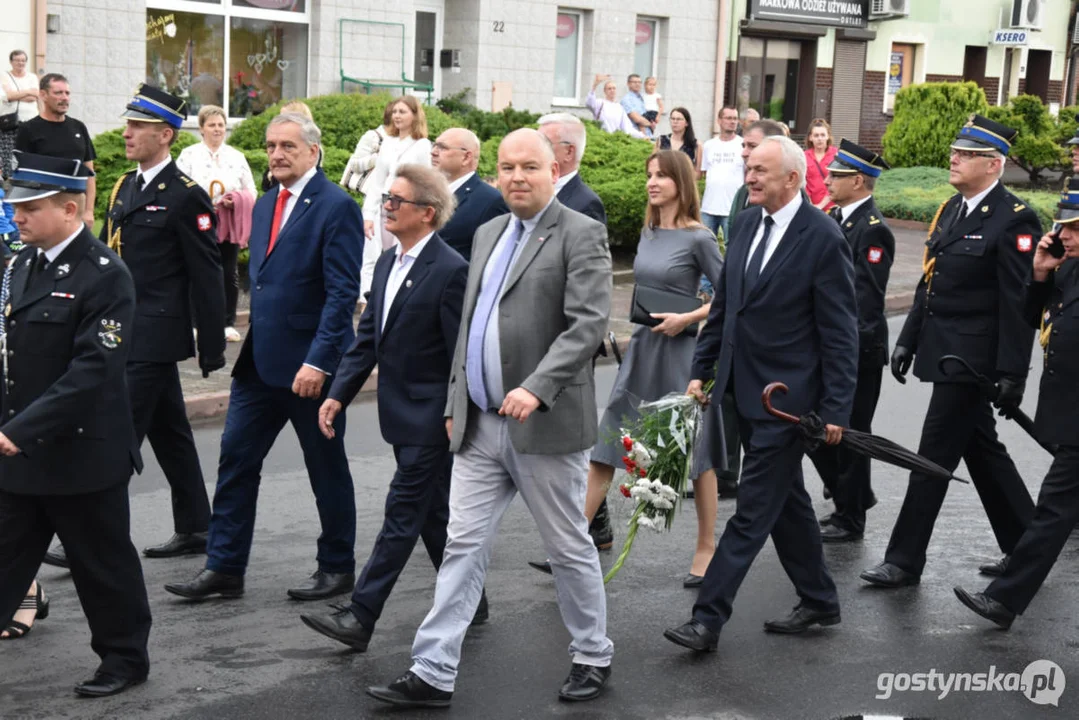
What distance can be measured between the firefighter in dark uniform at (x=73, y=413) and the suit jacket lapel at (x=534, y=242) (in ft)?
4.31

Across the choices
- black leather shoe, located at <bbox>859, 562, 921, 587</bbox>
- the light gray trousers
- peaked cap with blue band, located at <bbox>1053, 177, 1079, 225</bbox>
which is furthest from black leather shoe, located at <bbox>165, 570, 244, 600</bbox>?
peaked cap with blue band, located at <bbox>1053, 177, 1079, 225</bbox>

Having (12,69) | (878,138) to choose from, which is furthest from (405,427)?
(878,138)

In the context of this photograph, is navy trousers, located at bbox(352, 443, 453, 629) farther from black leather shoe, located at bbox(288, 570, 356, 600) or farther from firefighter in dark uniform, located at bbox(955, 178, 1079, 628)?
firefighter in dark uniform, located at bbox(955, 178, 1079, 628)

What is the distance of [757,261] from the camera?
6.20 meters

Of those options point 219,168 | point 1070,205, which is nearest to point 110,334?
point 1070,205

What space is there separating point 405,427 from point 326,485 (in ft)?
2.92

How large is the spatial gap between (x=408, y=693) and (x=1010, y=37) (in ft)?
110

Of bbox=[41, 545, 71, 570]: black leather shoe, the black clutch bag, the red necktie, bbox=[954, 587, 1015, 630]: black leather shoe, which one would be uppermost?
the red necktie

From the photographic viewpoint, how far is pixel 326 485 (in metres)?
6.64

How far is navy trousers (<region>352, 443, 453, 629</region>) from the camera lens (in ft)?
18.9

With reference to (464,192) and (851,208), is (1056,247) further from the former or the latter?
(464,192)

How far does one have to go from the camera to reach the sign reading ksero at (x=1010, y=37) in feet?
117

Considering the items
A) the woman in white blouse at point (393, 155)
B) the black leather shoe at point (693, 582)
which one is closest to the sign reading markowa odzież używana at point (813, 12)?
the woman in white blouse at point (393, 155)

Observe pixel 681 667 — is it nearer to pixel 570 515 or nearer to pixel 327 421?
pixel 570 515
